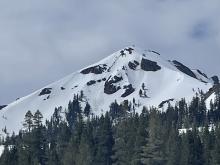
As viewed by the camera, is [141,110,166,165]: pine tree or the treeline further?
[141,110,166,165]: pine tree

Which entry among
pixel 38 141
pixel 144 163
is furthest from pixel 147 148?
pixel 38 141

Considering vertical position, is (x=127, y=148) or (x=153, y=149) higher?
(x=127, y=148)

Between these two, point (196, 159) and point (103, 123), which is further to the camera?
point (103, 123)

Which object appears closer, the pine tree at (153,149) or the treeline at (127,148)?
the treeline at (127,148)

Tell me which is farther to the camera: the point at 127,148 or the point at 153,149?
the point at 127,148

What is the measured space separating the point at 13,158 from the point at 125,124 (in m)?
25.7

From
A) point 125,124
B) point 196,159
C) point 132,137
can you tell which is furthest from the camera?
point 125,124

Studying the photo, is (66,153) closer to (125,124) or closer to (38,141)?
(38,141)

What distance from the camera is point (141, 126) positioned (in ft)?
414

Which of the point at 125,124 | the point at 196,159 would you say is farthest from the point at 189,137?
the point at 125,124

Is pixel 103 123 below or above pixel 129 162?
above

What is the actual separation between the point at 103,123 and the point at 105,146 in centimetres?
935

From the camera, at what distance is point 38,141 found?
126 metres

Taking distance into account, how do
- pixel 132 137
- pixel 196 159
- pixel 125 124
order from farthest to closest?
1. pixel 125 124
2. pixel 132 137
3. pixel 196 159
